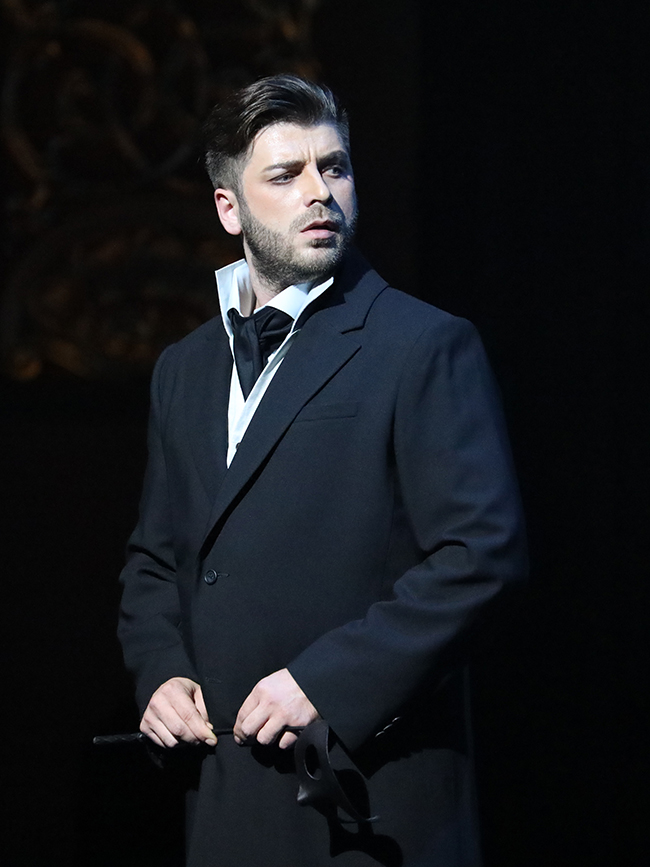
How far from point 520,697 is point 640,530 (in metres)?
0.43

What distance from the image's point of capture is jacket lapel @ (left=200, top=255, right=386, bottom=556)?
5.28 feet

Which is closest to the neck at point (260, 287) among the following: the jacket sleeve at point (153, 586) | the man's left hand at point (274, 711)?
the jacket sleeve at point (153, 586)

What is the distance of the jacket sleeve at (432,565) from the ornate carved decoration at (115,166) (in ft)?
5.21

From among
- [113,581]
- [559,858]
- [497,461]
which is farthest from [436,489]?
[113,581]

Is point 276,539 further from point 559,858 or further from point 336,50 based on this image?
point 336,50

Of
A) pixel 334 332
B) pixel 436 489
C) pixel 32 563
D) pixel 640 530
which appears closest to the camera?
pixel 436 489

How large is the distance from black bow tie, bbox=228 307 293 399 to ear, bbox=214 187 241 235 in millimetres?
151

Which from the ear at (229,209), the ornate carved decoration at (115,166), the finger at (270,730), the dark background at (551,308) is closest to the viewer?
the finger at (270,730)

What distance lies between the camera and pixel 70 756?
2.95 metres

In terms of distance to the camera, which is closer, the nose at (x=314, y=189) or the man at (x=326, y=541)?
the man at (x=326, y=541)

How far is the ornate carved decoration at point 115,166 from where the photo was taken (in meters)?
3.03

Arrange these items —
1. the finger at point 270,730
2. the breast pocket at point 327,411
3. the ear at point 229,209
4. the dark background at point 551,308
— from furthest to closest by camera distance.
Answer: the dark background at point 551,308
the ear at point 229,209
the breast pocket at point 327,411
the finger at point 270,730

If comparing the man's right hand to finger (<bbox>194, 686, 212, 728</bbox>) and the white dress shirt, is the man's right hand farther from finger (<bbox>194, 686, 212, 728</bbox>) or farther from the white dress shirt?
the white dress shirt

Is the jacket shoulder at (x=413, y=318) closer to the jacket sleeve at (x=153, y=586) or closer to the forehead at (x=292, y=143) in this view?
the forehead at (x=292, y=143)
